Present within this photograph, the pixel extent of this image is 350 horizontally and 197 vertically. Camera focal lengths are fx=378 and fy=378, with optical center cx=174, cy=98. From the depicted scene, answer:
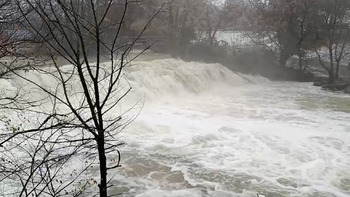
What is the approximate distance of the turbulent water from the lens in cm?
730

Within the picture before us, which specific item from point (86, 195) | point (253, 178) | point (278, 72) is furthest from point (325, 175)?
point (278, 72)

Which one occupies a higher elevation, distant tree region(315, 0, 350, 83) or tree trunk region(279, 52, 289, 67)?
distant tree region(315, 0, 350, 83)

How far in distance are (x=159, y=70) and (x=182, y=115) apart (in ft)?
15.7

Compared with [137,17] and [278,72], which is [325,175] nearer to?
[278,72]

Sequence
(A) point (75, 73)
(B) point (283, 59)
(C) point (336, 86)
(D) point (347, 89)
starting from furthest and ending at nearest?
(B) point (283, 59) < (C) point (336, 86) < (D) point (347, 89) < (A) point (75, 73)

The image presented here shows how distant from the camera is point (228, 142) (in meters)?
9.79

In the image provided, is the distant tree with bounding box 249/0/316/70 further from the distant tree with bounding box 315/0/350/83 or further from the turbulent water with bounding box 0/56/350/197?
the turbulent water with bounding box 0/56/350/197

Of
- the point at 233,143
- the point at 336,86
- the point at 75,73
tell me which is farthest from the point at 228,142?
the point at 336,86

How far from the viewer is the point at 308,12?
20875 millimetres

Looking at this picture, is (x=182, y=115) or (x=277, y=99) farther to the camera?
(x=277, y=99)

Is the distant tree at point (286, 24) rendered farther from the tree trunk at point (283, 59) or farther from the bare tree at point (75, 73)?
the bare tree at point (75, 73)

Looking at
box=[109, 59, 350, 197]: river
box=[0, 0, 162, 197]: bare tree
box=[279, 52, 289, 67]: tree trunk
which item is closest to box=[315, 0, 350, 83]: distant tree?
box=[279, 52, 289, 67]: tree trunk

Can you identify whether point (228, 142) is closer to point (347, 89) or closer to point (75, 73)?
point (75, 73)

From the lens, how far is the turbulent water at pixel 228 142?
7.30m
